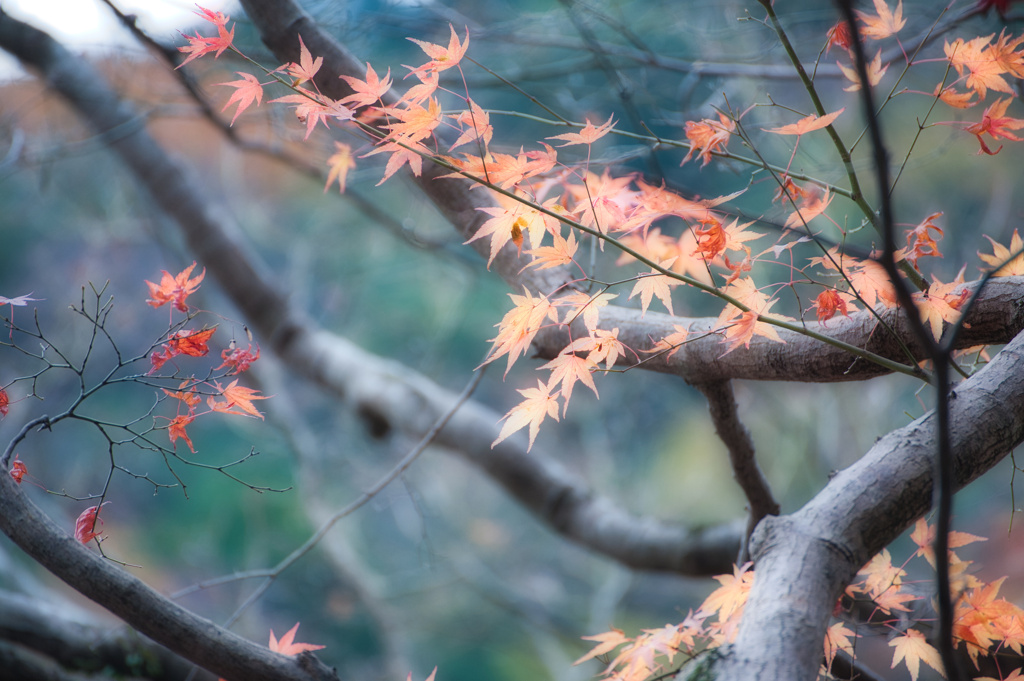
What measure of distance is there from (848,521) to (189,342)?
69 centimetres

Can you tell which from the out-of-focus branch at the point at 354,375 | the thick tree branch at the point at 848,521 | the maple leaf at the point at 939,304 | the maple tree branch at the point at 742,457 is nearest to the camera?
the thick tree branch at the point at 848,521

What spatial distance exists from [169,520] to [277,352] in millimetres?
2665

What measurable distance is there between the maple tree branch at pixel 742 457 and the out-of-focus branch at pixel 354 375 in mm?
273

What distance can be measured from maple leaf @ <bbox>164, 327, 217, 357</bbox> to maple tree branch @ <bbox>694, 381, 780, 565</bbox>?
614mm

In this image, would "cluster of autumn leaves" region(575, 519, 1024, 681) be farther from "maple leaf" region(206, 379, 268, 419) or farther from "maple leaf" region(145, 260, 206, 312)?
"maple leaf" region(145, 260, 206, 312)

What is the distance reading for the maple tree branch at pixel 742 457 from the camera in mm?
807

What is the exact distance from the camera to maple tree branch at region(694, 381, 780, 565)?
807 millimetres

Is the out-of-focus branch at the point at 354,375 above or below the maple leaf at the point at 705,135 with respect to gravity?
above

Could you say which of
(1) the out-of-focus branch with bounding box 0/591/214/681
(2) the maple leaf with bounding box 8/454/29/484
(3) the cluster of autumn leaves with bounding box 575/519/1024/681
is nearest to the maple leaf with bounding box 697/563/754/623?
A: (3) the cluster of autumn leaves with bounding box 575/519/1024/681

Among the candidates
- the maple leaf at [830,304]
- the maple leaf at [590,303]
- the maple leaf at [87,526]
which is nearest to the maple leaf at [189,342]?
the maple leaf at [87,526]

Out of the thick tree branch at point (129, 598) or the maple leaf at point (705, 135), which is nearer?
the thick tree branch at point (129, 598)

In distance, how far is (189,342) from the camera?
667 millimetres

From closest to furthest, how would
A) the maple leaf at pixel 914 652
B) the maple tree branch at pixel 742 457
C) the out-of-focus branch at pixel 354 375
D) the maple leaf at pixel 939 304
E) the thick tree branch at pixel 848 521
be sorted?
1. the thick tree branch at pixel 848 521
2. the maple leaf at pixel 939 304
3. the maple leaf at pixel 914 652
4. the maple tree branch at pixel 742 457
5. the out-of-focus branch at pixel 354 375

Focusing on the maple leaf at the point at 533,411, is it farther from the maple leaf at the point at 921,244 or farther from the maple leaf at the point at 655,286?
the maple leaf at the point at 921,244
